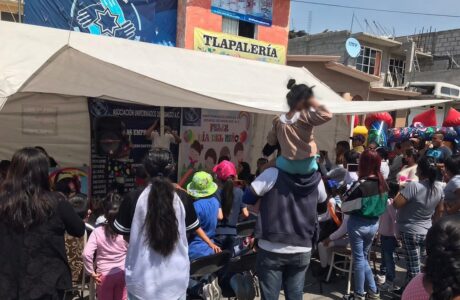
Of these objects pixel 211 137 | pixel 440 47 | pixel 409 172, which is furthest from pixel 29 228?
pixel 440 47

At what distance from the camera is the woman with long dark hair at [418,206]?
3619 mm

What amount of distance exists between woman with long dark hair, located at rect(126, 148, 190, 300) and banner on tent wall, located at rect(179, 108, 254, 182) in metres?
4.13

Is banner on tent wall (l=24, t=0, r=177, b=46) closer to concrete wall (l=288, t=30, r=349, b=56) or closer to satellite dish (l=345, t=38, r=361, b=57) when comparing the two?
satellite dish (l=345, t=38, r=361, b=57)

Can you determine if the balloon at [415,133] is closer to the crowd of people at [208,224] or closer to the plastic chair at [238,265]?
the crowd of people at [208,224]

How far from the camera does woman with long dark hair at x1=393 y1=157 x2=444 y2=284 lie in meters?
3.62

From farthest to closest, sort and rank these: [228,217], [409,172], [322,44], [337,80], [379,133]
Result: [322,44] < [337,80] < [379,133] < [409,172] < [228,217]

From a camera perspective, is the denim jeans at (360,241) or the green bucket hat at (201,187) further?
the denim jeans at (360,241)

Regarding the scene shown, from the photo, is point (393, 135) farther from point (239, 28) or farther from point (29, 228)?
point (29, 228)

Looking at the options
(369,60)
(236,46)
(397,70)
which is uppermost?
(369,60)

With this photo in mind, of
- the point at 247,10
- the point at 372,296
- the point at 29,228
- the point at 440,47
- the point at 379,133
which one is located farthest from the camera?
the point at 440,47

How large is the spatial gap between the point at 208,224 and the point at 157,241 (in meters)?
1.04

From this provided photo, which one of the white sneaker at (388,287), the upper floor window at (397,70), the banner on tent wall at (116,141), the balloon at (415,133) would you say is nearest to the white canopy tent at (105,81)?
the banner on tent wall at (116,141)

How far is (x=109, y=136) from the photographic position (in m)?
5.69

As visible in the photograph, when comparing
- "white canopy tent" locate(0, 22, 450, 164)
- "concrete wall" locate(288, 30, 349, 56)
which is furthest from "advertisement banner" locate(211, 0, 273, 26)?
"concrete wall" locate(288, 30, 349, 56)
